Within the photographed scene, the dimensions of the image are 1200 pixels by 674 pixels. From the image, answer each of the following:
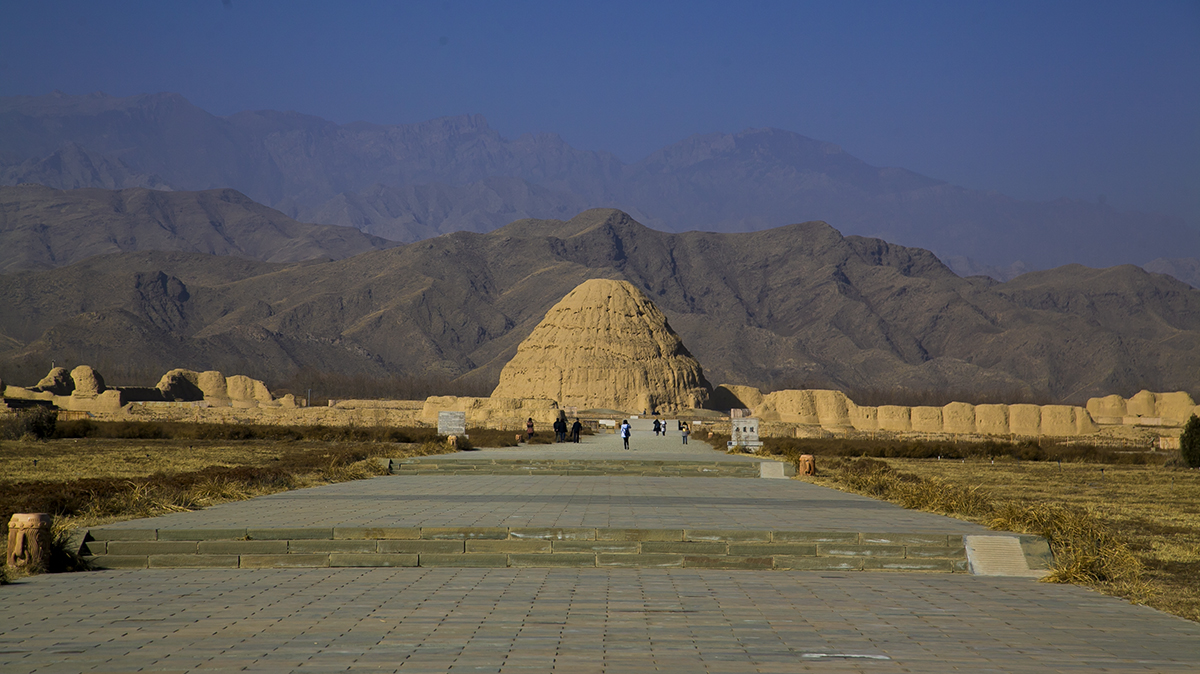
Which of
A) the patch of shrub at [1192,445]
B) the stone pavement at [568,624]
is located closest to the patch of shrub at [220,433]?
the patch of shrub at [1192,445]

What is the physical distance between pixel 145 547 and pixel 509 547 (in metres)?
3.34

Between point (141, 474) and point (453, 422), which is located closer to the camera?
point (141, 474)

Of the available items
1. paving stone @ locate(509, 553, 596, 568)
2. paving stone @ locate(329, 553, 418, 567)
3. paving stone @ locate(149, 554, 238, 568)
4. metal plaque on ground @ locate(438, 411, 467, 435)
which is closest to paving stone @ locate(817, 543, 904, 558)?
paving stone @ locate(509, 553, 596, 568)

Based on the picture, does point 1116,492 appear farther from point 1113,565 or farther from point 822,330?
point 822,330

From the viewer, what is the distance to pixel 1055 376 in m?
134

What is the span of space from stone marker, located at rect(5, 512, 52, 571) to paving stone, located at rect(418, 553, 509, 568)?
3.24m

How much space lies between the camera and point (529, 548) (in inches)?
361

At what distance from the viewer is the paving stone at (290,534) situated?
9.18 metres

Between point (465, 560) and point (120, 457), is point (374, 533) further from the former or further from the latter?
point (120, 457)

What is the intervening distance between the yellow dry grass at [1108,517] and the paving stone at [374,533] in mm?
5959

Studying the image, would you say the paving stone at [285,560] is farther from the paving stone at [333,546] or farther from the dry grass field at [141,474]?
the dry grass field at [141,474]

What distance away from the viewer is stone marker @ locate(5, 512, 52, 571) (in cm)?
837

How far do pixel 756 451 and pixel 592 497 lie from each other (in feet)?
53.4

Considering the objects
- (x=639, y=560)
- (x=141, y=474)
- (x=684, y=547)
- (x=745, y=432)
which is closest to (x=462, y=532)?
(x=639, y=560)
